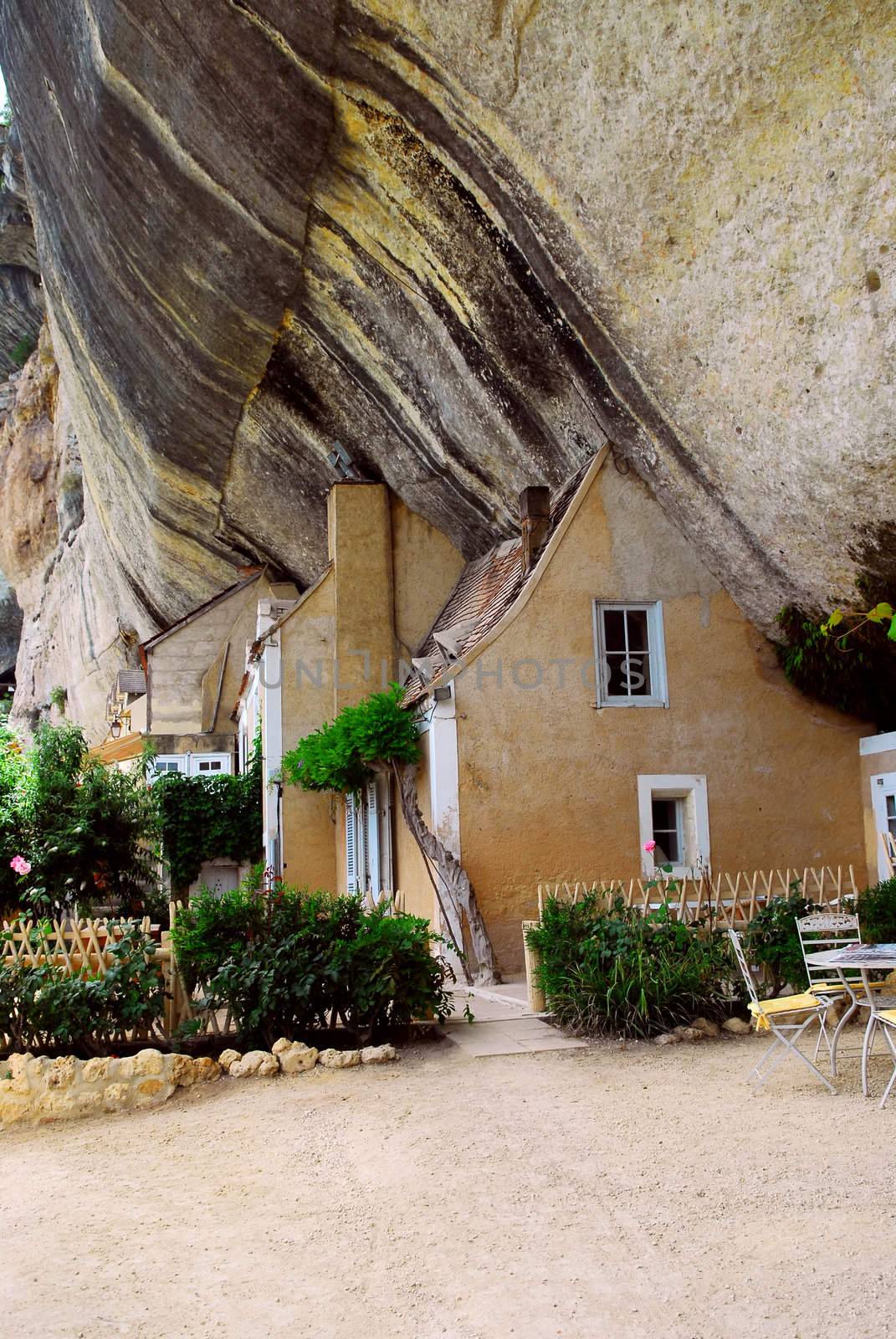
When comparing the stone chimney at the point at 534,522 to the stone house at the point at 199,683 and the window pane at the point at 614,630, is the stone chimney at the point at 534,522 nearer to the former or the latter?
the window pane at the point at 614,630

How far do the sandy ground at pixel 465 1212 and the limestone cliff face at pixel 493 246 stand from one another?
5.77 metres

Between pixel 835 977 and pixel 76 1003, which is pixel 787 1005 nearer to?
pixel 835 977

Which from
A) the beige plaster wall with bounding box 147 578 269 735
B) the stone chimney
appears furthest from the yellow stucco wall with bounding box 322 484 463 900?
the beige plaster wall with bounding box 147 578 269 735

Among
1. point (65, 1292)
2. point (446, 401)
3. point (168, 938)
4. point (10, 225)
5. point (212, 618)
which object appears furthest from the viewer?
point (10, 225)

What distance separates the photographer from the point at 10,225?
30.4 m

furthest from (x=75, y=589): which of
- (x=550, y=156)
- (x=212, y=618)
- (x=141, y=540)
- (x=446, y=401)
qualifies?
(x=550, y=156)

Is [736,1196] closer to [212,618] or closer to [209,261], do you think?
[209,261]

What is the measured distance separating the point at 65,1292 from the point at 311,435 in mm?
14116

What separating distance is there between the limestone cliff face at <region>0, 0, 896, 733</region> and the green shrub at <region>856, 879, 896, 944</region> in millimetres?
3132

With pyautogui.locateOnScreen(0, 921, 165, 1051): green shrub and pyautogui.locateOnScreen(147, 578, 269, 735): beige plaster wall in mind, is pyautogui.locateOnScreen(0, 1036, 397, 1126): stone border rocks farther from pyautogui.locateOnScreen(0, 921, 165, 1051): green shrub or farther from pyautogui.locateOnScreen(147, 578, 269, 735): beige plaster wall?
pyautogui.locateOnScreen(147, 578, 269, 735): beige plaster wall

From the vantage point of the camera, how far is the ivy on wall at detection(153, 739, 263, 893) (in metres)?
18.7

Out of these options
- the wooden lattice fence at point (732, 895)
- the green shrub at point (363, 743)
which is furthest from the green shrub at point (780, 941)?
the green shrub at point (363, 743)

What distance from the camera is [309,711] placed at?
55.7 ft

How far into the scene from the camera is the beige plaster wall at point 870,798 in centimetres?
1298
